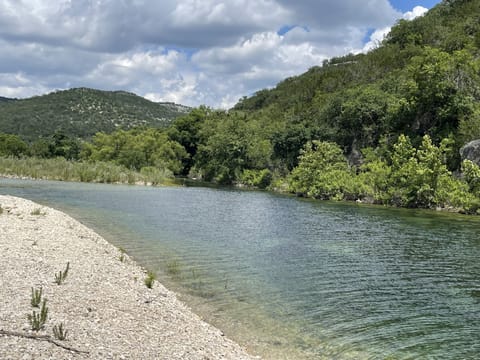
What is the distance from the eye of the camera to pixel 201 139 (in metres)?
123

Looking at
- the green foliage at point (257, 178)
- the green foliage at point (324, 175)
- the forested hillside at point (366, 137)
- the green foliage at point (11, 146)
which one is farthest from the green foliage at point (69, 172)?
the green foliage at point (11, 146)

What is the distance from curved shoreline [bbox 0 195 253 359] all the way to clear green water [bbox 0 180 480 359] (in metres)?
1.41

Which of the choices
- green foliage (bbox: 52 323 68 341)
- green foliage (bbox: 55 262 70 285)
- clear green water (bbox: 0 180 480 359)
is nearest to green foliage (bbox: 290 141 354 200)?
clear green water (bbox: 0 180 480 359)

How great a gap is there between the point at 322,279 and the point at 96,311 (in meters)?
10.1

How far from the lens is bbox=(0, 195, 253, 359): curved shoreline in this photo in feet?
27.5

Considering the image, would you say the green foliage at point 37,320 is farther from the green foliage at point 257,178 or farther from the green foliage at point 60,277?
the green foliage at point 257,178

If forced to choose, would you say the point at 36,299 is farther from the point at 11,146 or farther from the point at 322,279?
the point at 11,146

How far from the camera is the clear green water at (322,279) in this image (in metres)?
11.8

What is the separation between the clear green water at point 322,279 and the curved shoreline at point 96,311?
1406 mm

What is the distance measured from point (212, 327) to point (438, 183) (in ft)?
152

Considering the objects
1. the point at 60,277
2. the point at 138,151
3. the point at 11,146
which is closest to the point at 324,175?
the point at 60,277

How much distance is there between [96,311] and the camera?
10609mm

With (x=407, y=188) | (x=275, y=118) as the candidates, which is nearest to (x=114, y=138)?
(x=275, y=118)

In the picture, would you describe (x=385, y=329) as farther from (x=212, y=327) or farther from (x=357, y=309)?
(x=212, y=327)
